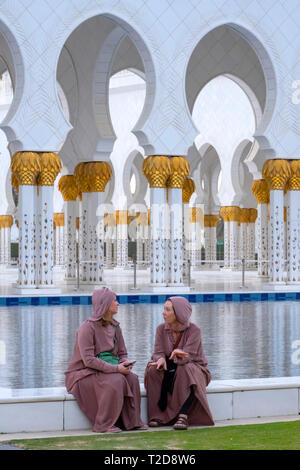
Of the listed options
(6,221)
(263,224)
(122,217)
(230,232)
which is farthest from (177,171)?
(6,221)

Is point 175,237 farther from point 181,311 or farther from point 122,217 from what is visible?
point 122,217

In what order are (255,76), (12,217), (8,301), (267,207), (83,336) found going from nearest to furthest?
1. (83,336)
2. (8,301)
3. (255,76)
4. (267,207)
5. (12,217)

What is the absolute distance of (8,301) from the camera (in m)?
8.92

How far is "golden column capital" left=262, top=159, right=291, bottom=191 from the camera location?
1033 cm

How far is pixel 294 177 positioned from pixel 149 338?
16.3 feet

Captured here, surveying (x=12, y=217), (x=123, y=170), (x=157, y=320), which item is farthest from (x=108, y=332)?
(x=12, y=217)

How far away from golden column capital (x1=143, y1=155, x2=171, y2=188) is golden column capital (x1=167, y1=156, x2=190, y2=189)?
2.0 inches

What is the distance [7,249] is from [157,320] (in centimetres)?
1378

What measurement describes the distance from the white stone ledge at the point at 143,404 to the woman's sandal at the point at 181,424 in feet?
0.63

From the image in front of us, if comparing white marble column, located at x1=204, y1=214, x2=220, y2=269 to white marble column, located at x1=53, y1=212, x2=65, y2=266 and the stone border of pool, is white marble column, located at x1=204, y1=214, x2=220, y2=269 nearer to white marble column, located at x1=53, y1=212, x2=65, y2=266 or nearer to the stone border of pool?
white marble column, located at x1=53, y1=212, x2=65, y2=266

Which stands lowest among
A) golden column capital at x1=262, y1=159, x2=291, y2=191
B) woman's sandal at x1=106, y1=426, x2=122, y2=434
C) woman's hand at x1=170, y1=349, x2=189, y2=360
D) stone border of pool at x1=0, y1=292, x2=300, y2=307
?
woman's sandal at x1=106, y1=426, x2=122, y2=434

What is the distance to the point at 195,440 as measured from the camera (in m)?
3.01

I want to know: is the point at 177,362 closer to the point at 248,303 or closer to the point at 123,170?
the point at 248,303

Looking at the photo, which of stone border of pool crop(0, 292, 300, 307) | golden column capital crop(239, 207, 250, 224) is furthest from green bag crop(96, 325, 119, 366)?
golden column capital crop(239, 207, 250, 224)
